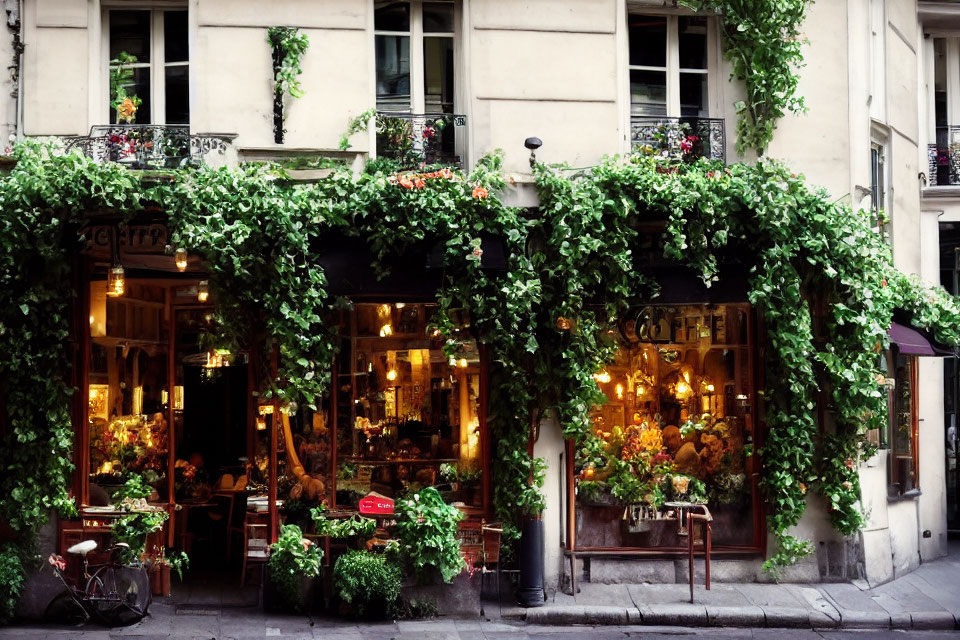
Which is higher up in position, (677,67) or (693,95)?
(677,67)

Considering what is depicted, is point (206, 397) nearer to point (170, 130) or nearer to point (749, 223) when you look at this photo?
point (170, 130)

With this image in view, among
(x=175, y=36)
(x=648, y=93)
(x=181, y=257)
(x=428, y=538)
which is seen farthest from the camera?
(x=648, y=93)

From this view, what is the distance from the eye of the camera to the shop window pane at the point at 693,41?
12875 mm

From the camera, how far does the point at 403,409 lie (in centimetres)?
1244

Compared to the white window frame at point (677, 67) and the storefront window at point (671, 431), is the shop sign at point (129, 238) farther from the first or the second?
the white window frame at point (677, 67)

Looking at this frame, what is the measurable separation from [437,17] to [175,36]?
265 cm

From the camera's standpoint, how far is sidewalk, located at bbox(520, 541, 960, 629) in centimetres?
1121

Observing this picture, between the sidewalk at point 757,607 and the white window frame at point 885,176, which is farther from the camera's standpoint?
the white window frame at point 885,176

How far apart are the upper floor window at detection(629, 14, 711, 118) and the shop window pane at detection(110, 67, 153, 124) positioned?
491cm

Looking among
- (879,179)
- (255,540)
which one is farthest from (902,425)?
(255,540)

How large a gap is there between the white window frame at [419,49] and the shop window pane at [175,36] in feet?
6.26

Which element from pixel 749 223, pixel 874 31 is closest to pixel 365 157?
pixel 749 223

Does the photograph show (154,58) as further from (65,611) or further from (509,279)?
(65,611)

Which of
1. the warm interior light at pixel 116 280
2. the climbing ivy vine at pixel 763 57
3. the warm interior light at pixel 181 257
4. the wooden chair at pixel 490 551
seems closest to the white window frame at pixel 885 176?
the climbing ivy vine at pixel 763 57
